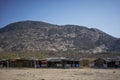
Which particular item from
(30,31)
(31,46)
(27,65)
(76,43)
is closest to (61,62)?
(27,65)

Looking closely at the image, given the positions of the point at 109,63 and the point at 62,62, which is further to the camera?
the point at 109,63

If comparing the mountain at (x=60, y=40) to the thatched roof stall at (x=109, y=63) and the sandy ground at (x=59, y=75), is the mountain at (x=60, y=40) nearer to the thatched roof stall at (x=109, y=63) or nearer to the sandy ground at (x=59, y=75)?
the thatched roof stall at (x=109, y=63)

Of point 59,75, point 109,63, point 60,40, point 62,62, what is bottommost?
point 109,63

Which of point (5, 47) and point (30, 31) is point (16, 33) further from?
point (5, 47)

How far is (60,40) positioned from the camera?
15900 cm

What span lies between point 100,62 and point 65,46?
78.3m

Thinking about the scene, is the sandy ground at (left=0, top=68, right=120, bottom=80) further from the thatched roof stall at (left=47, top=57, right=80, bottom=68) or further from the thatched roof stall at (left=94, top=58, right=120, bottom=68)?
the thatched roof stall at (left=94, top=58, right=120, bottom=68)

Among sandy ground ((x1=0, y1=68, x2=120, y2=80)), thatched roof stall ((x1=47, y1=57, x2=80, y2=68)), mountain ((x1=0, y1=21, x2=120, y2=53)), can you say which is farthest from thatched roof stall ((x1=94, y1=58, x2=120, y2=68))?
mountain ((x1=0, y1=21, x2=120, y2=53))

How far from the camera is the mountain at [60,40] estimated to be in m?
142

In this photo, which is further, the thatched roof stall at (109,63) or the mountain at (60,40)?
the mountain at (60,40)

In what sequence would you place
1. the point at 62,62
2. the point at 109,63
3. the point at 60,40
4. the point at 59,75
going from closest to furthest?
the point at 59,75 < the point at 62,62 < the point at 109,63 < the point at 60,40

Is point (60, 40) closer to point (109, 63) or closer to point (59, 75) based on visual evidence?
point (109, 63)

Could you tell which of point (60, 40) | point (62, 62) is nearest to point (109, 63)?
point (62, 62)

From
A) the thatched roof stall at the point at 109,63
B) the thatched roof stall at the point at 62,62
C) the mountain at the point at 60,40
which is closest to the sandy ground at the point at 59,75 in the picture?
the thatched roof stall at the point at 62,62
